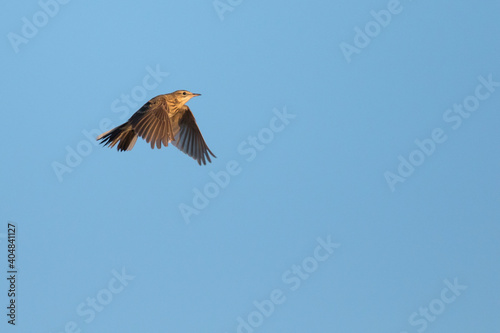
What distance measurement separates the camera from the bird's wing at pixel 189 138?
41.8 feet

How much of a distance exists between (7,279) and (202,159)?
419cm

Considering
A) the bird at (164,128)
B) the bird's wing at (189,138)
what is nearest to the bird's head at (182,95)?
the bird at (164,128)

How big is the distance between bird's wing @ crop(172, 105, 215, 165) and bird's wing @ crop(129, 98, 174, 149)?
1.35m

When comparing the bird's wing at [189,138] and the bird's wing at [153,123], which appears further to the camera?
the bird's wing at [189,138]

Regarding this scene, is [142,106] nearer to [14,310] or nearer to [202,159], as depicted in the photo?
[202,159]

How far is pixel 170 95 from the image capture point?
11656 millimetres

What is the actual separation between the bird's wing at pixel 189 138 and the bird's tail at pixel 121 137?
185 centimetres

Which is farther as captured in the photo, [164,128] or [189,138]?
[189,138]

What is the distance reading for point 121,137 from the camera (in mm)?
10875

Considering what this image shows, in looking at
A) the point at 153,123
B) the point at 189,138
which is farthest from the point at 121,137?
the point at 189,138

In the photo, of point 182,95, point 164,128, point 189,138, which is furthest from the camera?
point 189,138

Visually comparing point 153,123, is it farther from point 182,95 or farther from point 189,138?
point 189,138

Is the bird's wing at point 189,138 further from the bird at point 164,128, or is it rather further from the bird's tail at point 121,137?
the bird's tail at point 121,137

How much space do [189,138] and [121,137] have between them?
2173 millimetres
